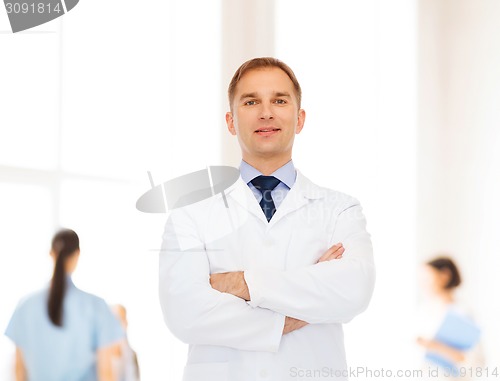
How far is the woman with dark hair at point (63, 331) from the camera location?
69.4 inches

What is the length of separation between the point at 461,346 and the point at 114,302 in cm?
128

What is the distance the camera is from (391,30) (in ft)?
8.86

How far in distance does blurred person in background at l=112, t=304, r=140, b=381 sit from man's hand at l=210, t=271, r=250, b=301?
1.36 feet

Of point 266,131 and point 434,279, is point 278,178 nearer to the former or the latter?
point 266,131

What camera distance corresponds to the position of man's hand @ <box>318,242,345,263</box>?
1760mm

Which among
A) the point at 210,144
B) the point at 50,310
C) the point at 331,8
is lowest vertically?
the point at 50,310

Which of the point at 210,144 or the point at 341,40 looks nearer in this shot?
the point at 210,144

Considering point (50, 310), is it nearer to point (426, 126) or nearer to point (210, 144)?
point (210, 144)

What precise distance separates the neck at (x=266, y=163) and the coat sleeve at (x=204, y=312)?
12.4 inches

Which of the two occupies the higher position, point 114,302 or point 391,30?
point 391,30

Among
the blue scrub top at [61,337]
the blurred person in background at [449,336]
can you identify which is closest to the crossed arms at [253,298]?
the blue scrub top at [61,337]

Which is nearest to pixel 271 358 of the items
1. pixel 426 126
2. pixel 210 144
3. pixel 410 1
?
pixel 210 144
